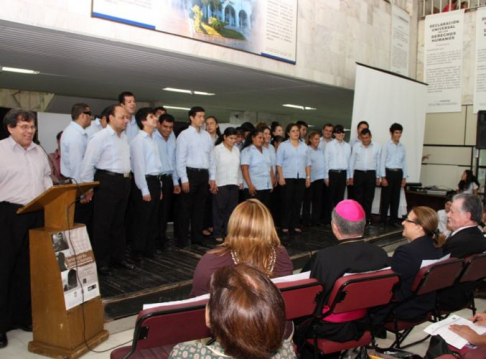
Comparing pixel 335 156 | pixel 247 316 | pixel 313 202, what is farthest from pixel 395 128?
pixel 247 316

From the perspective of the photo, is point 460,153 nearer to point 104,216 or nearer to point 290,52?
point 290,52

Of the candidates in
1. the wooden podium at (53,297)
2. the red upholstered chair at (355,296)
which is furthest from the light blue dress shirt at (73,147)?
the red upholstered chair at (355,296)

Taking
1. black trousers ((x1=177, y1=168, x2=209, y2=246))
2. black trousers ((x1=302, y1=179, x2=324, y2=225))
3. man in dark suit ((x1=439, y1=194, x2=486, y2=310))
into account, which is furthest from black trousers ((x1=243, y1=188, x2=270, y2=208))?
man in dark suit ((x1=439, y1=194, x2=486, y2=310))

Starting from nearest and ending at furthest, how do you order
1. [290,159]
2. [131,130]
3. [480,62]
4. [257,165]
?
[131,130], [257,165], [290,159], [480,62]

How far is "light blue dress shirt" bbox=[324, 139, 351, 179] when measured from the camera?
7125mm

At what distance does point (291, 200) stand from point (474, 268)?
351 centimetres

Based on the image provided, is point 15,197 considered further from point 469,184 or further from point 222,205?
point 469,184

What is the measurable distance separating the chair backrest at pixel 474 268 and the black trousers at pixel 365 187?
13.7 feet

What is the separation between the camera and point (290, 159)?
6449 millimetres

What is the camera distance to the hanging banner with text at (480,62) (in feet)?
29.5

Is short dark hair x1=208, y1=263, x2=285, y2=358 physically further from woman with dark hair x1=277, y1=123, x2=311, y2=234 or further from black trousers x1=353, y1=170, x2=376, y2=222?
black trousers x1=353, y1=170, x2=376, y2=222

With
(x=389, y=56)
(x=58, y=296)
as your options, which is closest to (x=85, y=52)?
(x=58, y=296)

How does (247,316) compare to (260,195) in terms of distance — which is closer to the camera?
(247,316)

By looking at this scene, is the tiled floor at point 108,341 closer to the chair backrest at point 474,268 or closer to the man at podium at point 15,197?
the man at podium at point 15,197
